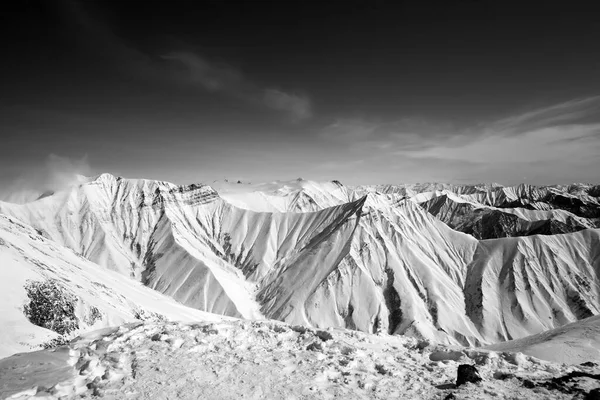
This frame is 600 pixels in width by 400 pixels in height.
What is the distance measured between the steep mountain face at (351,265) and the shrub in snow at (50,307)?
91.9 meters

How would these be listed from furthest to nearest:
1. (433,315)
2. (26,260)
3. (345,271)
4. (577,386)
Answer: (345,271) < (433,315) < (26,260) < (577,386)

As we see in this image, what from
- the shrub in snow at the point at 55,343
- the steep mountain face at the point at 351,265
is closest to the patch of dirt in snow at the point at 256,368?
the shrub in snow at the point at 55,343

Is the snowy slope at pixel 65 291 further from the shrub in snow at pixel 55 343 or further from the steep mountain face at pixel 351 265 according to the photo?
the steep mountain face at pixel 351 265

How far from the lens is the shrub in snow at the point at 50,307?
2820 centimetres

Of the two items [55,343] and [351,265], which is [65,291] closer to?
[55,343]

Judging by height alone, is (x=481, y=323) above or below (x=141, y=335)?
below

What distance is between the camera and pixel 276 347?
45.6ft

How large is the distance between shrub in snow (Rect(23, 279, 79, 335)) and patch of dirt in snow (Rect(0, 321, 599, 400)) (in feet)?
64.5

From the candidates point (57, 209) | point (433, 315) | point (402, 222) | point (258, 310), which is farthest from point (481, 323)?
point (57, 209)

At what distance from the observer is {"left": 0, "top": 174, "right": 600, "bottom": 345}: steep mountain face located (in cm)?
12519

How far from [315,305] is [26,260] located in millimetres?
103502

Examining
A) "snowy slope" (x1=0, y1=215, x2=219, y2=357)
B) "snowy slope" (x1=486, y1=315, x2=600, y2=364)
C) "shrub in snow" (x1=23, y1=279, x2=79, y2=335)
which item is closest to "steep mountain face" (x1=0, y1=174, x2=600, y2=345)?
"snowy slope" (x1=0, y1=215, x2=219, y2=357)

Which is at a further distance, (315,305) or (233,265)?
(233,265)

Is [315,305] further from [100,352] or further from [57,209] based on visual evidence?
[57,209]
